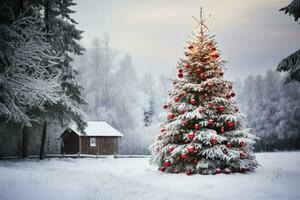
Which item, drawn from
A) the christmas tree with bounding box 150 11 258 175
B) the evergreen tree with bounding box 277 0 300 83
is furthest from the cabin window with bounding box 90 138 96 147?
the evergreen tree with bounding box 277 0 300 83

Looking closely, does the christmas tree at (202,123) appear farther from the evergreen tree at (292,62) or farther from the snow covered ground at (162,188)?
the evergreen tree at (292,62)

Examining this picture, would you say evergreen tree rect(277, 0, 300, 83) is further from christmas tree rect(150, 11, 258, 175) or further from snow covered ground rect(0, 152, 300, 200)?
christmas tree rect(150, 11, 258, 175)

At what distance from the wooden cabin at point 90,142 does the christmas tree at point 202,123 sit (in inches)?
1015

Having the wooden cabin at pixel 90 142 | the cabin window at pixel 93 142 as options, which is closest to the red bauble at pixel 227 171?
the wooden cabin at pixel 90 142

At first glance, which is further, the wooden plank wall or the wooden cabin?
the wooden plank wall

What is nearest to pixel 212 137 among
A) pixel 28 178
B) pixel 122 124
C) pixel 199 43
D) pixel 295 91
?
pixel 199 43

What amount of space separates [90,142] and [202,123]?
28.4 metres

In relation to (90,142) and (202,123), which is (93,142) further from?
(202,123)

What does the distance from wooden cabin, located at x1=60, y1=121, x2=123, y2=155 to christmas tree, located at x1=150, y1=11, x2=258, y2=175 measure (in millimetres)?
25771

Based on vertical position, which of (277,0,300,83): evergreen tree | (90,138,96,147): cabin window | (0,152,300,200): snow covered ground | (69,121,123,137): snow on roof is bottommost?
(0,152,300,200): snow covered ground

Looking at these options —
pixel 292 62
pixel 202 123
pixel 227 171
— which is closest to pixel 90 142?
pixel 202 123

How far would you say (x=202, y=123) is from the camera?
1591 cm

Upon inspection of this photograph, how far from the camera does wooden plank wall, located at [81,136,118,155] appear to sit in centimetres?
4212

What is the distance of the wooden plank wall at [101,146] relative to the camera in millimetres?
42125
